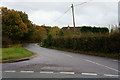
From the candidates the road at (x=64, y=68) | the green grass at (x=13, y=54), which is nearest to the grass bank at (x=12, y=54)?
Answer: the green grass at (x=13, y=54)

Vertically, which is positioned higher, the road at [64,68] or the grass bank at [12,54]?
the grass bank at [12,54]

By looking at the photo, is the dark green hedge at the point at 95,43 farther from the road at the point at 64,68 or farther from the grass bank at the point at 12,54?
the grass bank at the point at 12,54

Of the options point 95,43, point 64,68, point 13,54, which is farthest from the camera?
point 95,43

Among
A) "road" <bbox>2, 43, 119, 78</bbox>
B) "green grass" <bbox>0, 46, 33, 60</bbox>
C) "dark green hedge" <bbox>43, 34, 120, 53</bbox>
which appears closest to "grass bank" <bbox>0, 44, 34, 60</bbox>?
"green grass" <bbox>0, 46, 33, 60</bbox>

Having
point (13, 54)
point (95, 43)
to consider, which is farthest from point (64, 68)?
point (95, 43)

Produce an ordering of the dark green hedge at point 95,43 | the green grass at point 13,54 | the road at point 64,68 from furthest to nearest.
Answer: the dark green hedge at point 95,43, the green grass at point 13,54, the road at point 64,68

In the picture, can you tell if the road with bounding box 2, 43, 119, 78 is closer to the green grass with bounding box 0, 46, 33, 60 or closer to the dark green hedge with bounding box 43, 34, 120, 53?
the green grass with bounding box 0, 46, 33, 60

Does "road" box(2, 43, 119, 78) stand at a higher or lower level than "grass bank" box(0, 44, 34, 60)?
lower

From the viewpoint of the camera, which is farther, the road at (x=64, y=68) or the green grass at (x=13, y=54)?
the green grass at (x=13, y=54)

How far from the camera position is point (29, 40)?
2958 inches

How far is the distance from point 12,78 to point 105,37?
1197 centimetres

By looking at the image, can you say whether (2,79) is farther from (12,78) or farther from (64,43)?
(64,43)

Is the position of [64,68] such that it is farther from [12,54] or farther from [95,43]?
[95,43]

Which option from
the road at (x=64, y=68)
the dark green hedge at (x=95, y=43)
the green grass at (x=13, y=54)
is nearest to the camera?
the road at (x=64, y=68)
